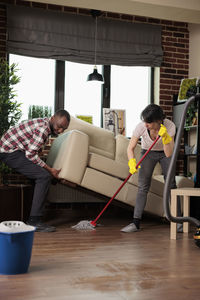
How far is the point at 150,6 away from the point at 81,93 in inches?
58.3

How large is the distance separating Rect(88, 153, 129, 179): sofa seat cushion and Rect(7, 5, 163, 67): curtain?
6.10 feet

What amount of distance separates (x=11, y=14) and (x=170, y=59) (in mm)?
2297

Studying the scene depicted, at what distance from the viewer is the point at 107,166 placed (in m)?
3.81

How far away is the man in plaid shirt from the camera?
3.43 meters

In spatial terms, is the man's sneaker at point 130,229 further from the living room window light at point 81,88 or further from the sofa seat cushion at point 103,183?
the living room window light at point 81,88

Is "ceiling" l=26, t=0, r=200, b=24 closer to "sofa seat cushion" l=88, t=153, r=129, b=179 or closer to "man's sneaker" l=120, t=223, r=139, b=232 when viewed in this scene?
"sofa seat cushion" l=88, t=153, r=129, b=179

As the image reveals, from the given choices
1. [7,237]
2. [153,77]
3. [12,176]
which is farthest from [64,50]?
[7,237]

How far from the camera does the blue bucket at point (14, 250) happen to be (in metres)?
1.96

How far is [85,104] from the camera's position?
209 inches

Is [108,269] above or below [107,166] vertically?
below

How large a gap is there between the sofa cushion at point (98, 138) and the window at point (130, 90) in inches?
36.2

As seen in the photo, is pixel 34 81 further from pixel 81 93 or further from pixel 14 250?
pixel 14 250

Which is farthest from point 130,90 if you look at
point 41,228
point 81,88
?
point 41,228

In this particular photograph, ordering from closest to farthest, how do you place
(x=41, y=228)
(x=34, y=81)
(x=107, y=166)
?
(x=41, y=228)
(x=107, y=166)
(x=34, y=81)
